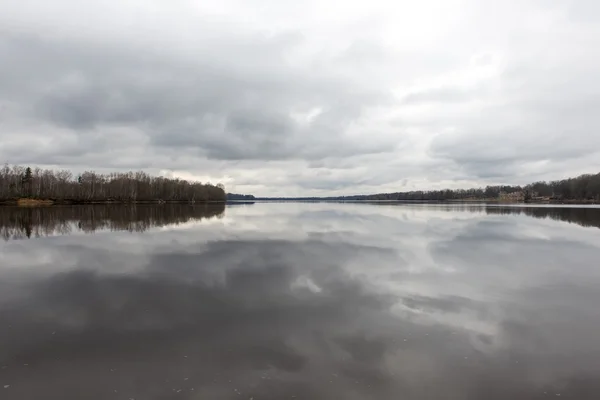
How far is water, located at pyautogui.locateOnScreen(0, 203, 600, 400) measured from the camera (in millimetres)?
5930

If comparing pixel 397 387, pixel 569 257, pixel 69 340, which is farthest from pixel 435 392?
pixel 569 257

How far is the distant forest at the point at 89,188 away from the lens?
328 feet

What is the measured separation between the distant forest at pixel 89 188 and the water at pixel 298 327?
104 m

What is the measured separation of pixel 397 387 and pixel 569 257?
16.4m

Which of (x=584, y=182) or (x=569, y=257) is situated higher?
(x=584, y=182)

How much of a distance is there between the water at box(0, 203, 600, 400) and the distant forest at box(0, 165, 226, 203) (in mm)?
103528

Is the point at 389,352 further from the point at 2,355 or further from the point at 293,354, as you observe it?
the point at 2,355

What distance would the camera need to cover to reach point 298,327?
8320mm

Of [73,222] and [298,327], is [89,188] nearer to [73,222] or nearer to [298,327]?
[73,222]

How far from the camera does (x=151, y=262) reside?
15945 millimetres

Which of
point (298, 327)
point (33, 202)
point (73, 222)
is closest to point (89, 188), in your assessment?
point (33, 202)

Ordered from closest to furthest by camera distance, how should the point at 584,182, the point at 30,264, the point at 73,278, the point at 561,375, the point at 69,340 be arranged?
1. the point at 561,375
2. the point at 69,340
3. the point at 73,278
4. the point at 30,264
5. the point at 584,182

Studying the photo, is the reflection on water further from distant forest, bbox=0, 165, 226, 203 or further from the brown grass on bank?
distant forest, bbox=0, 165, 226, 203

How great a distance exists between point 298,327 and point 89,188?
128 m
